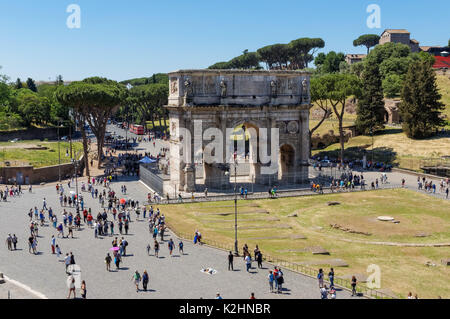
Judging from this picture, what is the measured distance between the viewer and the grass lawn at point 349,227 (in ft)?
102

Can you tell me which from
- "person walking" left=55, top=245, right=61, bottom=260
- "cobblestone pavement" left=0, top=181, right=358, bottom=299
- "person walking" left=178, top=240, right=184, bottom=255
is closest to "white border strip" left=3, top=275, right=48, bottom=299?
"cobblestone pavement" left=0, top=181, right=358, bottom=299

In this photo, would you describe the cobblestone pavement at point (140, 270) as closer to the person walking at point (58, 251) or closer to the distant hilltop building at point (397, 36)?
the person walking at point (58, 251)

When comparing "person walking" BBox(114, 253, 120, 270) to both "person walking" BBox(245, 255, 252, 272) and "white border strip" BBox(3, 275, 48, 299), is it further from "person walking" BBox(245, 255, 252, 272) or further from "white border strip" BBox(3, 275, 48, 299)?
"person walking" BBox(245, 255, 252, 272)

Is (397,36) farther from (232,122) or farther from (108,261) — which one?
(108,261)

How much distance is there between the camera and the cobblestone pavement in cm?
2672

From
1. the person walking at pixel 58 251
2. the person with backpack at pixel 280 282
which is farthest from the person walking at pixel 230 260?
the person walking at pixel 58 251

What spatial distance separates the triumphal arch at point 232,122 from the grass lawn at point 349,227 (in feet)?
21.5

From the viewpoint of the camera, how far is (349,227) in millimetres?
41062

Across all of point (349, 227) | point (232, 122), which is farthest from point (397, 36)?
point (349, 227)

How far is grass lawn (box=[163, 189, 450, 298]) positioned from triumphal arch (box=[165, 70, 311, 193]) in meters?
6.55

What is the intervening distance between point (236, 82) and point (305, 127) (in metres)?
10.4
